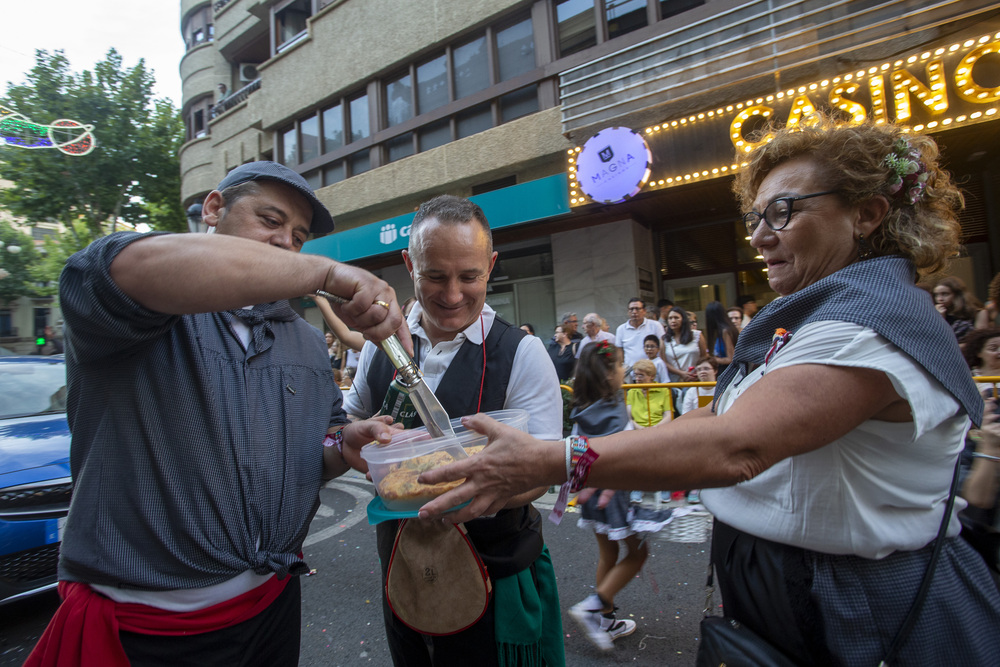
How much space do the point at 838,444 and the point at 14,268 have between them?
120 ft

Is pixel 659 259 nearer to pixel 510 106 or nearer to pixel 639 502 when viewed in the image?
pixel 510 106

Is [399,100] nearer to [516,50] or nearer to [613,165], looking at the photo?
[516,50]

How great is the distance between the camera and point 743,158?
1778mm

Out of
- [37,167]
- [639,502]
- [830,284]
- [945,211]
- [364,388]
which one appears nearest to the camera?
[830,284]

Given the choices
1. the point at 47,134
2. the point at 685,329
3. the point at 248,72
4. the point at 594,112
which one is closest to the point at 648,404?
the point at 685,329

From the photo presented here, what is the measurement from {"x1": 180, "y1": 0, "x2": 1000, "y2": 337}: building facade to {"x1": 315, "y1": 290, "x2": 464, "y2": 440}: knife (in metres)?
5.52

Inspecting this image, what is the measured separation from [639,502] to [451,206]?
2.47 m

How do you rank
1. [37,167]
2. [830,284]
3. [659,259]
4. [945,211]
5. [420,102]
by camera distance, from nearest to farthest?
[830,284] < [945,211] < [659,259] < [420,102] < [37,167]

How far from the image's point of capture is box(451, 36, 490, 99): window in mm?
11680

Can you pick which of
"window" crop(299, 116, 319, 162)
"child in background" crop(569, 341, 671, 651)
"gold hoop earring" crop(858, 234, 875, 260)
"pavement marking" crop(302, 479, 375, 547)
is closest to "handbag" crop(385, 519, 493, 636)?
"child in background" crop(569, 341, 671, 651)

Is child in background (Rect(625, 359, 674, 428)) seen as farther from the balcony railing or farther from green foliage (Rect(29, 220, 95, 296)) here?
green foliage (Rect(29, 220, 95, 296))

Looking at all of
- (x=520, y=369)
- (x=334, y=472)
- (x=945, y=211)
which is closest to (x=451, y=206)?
(x=520, y=369)

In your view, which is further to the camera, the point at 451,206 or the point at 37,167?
the point at 37,167

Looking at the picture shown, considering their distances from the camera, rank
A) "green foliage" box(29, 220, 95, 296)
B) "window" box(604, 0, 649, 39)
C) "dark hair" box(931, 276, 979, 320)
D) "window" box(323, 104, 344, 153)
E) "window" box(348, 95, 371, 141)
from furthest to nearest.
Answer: "green foliage" box(29, 220, 95, 296) → "window" box(323, 104, 344, 153) → "window" box(348, 95, 371, 141) → "window" box(604, 0, 649, 39) → "dark hair" box(931, 276, 979, 320)
